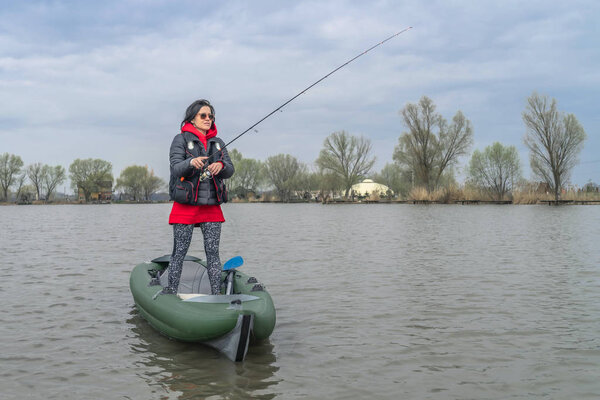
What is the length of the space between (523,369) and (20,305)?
6.08 metres

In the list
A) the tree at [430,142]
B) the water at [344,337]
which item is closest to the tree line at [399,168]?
the tree at [430,142]

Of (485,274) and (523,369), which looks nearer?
(523,369)

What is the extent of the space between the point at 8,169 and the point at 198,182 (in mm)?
105924

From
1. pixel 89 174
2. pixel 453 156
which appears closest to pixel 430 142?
pixel 453 156

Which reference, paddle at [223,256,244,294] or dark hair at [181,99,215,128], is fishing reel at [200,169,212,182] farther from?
paddle at [223,256,244,294]

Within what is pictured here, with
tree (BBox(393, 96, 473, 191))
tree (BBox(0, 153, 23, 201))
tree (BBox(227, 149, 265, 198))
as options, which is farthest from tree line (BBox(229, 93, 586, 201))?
tree (BBox(0, 153, 23, 201))

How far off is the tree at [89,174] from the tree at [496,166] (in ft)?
243

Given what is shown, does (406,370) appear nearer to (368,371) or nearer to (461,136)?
(368,371)

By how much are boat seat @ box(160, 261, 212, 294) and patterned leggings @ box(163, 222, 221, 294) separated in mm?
611

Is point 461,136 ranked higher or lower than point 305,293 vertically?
higher

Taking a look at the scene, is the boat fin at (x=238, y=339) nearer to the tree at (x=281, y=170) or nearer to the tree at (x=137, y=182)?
the tree at (x=281, y=170)

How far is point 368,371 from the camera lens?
13.7 ft

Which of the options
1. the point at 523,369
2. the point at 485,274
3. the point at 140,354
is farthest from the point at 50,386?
the point at 485,274

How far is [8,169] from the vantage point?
313ft
